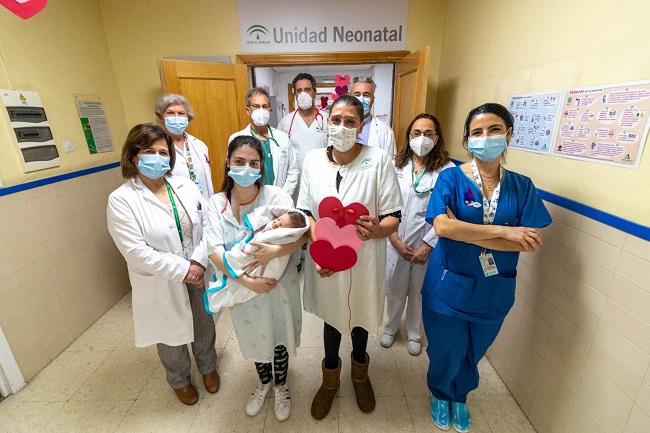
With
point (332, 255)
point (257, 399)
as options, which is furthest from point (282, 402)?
point (332, 255)

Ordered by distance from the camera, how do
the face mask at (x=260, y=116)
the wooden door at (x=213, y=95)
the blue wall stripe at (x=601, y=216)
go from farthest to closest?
the wooden door at (x=213, y=95), the face mask at (x=260, y=116), the blue wall stripe at (x=601, y=216)

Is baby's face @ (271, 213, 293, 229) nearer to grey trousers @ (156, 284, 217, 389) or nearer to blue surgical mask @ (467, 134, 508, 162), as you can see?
grey trousers @ (156, 284, 217, 389)

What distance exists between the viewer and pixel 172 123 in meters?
2.04

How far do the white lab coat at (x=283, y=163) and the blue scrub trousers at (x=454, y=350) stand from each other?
141 cm

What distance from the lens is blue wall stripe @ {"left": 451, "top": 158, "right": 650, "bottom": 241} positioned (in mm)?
1038

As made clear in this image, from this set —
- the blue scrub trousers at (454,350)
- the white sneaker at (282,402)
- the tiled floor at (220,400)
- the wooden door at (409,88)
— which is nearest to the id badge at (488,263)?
the blue scrub trousers at (454,350)

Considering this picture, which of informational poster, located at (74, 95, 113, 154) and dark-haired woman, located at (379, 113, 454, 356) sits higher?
informational poster, located at (74, 95, 113, 154)

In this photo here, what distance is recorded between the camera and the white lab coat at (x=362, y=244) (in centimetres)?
131

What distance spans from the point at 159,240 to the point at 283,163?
3.97ft

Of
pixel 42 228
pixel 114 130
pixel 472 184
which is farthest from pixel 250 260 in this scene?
A: pixel 114 130

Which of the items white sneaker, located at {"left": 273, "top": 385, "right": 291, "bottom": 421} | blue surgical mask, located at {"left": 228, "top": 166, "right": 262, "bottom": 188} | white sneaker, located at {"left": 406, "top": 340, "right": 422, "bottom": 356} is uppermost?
blue surgical mask, located at {"left": 228, "top": 166, "right": 262, "bottom": 188}

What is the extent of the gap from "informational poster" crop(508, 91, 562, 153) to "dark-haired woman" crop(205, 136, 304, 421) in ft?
4.26

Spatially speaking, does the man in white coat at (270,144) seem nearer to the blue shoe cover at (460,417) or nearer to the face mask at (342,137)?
the face mask at (342,137)

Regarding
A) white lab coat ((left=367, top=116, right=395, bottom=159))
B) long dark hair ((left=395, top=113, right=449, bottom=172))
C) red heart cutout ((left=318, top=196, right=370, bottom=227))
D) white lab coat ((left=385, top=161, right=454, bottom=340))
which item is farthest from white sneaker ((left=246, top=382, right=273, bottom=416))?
white lab coat ((left=367, top=116, right=395, bottom=159))
